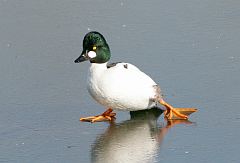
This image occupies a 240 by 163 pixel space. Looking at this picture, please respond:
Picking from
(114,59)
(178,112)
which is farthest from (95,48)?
(114,59)

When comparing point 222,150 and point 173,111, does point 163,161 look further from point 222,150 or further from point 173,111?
point 173,111

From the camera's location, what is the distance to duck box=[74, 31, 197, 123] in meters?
5.55

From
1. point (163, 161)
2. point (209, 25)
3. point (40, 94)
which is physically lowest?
point (163, 161)

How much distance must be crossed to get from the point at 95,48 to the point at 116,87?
15.3 inches

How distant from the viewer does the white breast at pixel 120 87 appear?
5.54m

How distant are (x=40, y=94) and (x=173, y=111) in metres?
1.22

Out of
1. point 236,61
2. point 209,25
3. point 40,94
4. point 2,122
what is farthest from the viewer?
point 209,25

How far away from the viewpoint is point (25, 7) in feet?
27.8

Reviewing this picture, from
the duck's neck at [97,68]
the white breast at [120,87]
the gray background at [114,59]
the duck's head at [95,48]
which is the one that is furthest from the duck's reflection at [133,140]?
the duck's head at [95,48]

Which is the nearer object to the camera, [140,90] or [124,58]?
[140,90]

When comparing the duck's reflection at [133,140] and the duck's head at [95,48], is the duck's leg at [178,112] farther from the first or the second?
the duck's head at [95,48]

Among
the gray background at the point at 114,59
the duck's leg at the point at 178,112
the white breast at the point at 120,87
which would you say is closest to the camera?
the gray background at the point at 114,59

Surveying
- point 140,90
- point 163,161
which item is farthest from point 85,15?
point 163,161

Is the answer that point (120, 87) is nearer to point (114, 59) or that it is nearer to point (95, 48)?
point (95, 48)
